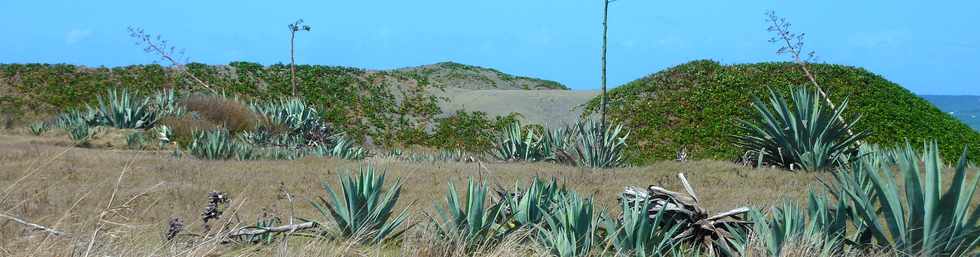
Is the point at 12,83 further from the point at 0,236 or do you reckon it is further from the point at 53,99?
the point at 0,236

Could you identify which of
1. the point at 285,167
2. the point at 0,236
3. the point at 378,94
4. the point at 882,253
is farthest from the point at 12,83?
the point at 882,253

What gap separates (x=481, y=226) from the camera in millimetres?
4957

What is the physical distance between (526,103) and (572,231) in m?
25.9

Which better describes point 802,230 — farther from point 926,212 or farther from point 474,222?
point 474,222

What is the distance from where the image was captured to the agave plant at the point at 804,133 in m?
10.6

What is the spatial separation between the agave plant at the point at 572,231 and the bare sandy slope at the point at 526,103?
22.9 metres

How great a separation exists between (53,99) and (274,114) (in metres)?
11.8

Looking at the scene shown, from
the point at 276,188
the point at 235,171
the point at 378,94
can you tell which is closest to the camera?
the point at 276,188

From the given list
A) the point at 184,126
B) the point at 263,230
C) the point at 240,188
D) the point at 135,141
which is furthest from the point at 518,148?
the point at 263,230

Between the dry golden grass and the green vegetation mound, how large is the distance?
31.5 ft

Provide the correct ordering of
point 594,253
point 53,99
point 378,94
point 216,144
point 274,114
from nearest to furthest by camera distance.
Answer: point 594,253, point 216,144, point 274,114, point 53,99, point 378,94

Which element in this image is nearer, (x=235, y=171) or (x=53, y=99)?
(x=235, y=171)

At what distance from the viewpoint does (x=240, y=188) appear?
8.54 metres

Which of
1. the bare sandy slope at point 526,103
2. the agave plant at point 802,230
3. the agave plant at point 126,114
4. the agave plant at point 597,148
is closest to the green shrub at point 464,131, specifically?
the bare sandy slope at point 526,103
